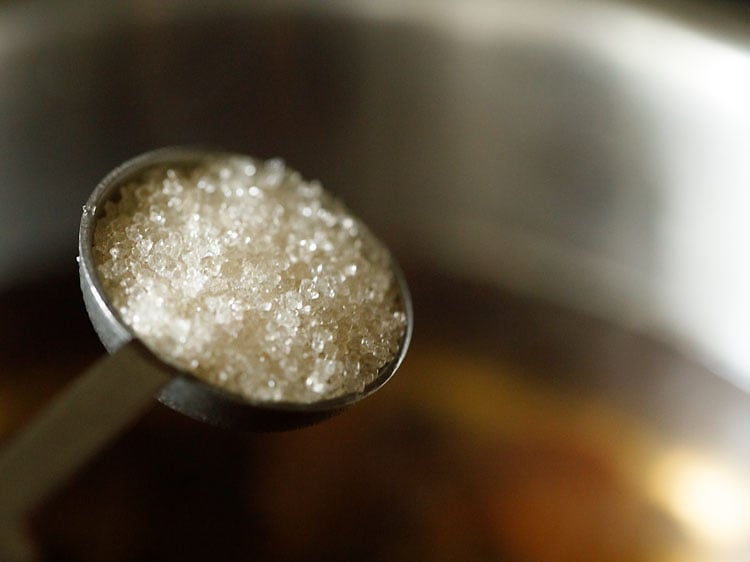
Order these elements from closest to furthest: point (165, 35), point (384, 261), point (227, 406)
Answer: point (227, 406) < point (384, 261) < point (165, 35)

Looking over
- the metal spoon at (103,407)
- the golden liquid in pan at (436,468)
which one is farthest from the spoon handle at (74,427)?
the golden liquid in pan at (436,468)

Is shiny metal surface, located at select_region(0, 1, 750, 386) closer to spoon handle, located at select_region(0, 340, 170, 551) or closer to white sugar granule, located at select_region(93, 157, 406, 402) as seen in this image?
white sugar granule, located at select_region(93, 157, 406, 402)

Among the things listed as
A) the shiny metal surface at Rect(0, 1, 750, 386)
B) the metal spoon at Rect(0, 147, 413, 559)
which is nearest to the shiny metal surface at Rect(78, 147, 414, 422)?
the metal spoon at Rect(0, 147, 413, 559)

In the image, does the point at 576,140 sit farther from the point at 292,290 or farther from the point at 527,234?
the point at 292,290

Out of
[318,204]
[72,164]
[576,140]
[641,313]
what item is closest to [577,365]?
[641,313]

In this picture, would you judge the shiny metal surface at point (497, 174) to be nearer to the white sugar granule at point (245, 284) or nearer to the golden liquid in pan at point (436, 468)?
the golden liquid in pan at point (436, 468)

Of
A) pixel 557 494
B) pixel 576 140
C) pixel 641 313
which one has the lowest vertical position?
pixel 557 494
